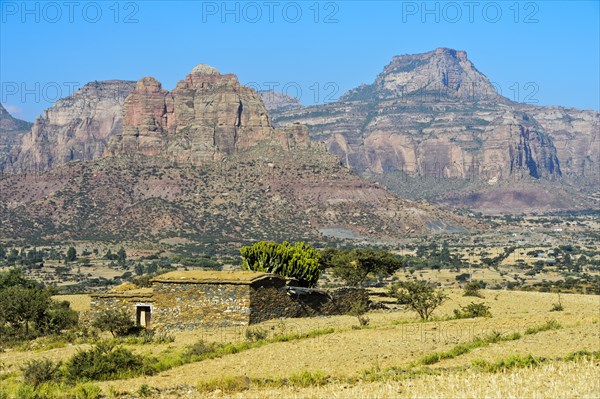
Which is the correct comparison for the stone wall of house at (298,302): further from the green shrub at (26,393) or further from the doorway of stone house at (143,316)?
the green shrub at (26,393)

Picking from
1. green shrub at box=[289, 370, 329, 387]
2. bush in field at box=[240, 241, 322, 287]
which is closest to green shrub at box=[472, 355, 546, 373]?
green shrub at box=[289, 370, 329, 387]

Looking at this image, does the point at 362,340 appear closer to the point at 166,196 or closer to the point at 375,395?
the point at 375,395

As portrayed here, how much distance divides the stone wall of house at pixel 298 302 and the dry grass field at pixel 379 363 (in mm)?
745

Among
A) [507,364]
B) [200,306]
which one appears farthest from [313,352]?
[200,306]

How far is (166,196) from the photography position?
543ft

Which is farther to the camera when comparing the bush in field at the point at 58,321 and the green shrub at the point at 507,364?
the bush in field at the point at 58,321

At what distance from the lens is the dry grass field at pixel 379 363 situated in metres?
16.6

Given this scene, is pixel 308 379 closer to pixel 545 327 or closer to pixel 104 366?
pixel 104 366

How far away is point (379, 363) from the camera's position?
21359mm

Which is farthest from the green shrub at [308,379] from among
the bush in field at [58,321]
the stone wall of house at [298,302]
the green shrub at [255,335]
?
the bush in field at [58,321]

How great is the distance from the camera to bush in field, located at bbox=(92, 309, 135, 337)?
29719 mm

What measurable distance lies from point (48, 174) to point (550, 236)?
103839mm

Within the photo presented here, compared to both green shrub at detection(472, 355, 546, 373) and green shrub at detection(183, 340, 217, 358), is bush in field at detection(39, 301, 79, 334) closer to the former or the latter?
green shrub at detection(183, 340, 217, 358)

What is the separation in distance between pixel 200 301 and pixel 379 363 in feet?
33.1
